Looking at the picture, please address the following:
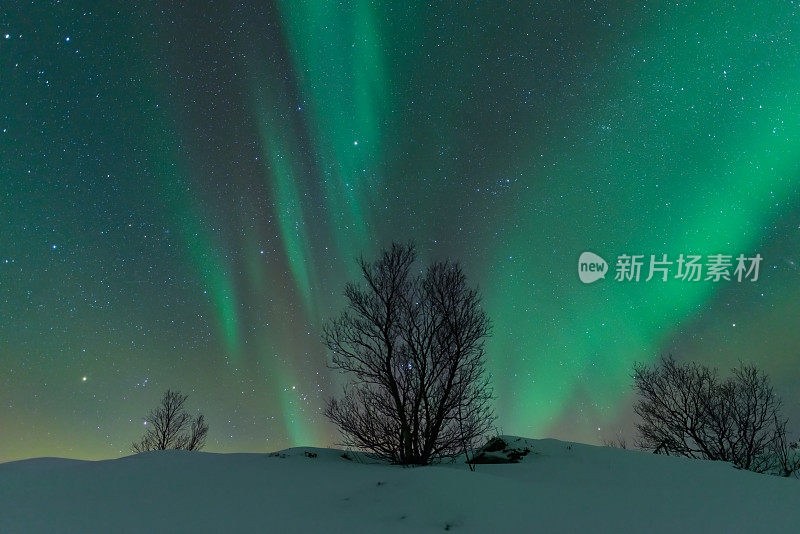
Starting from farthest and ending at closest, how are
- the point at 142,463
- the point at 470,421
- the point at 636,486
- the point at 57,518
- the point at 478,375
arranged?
the point at 478,375
the point at 470,421
the point at 142,463
the point at 636,486
the point at 57,518

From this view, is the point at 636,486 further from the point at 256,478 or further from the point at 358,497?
the point at 256,478

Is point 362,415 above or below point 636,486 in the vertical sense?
above

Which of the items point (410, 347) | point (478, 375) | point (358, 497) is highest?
point (410, 347)

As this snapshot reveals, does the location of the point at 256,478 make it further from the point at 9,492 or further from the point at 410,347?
the point at 410,347

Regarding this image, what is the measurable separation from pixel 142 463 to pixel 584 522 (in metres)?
6.66

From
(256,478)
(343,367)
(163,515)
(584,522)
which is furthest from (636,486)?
(343,367)

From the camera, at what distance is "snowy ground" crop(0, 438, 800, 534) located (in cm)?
385

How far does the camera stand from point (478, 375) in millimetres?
11094

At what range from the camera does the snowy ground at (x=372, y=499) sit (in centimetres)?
385

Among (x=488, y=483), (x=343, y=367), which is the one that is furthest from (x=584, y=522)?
(x=343, y=367)

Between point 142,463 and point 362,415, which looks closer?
point 142,463

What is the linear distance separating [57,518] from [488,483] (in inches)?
184

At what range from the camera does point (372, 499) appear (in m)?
4.59

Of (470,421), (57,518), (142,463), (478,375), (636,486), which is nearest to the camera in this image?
(57,518)
